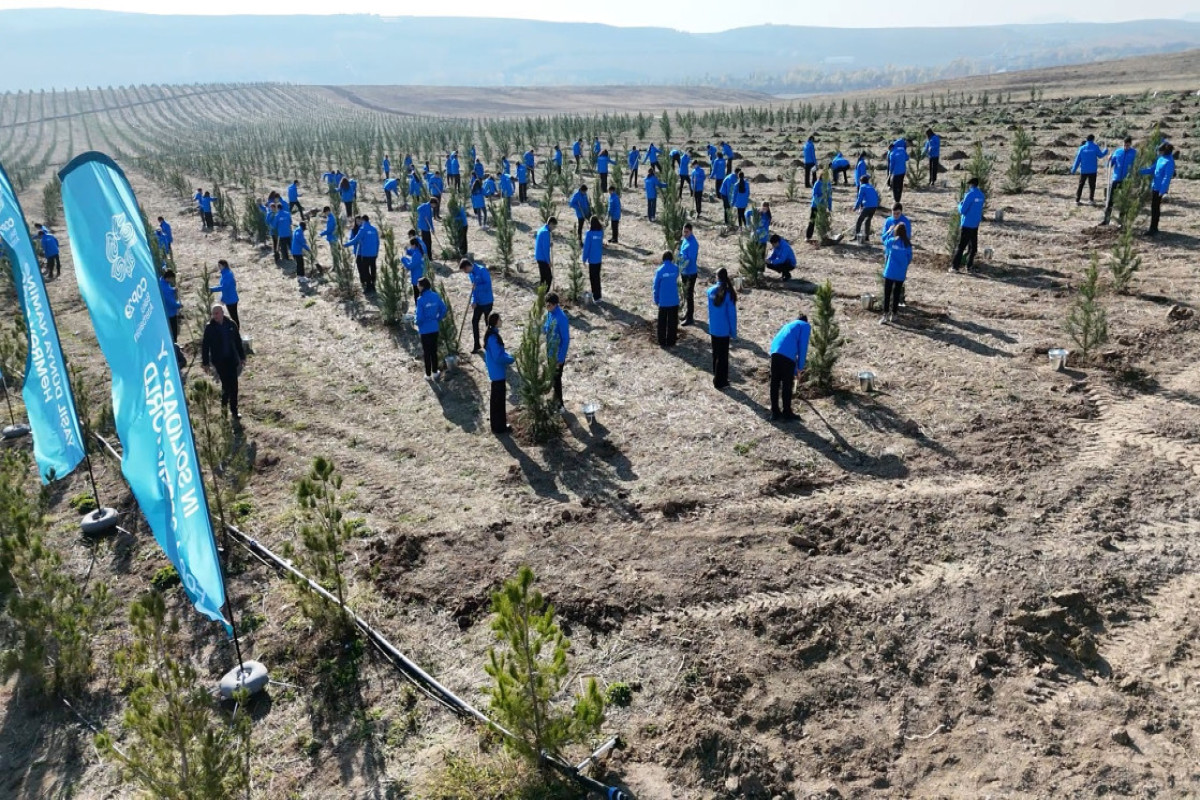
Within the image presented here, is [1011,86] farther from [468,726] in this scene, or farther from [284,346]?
[468,726]

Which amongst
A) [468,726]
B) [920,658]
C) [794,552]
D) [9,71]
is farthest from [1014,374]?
[9,71]

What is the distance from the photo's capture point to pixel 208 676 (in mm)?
5898

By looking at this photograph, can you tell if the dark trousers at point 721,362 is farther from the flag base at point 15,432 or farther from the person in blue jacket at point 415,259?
the flag base at point 15,432

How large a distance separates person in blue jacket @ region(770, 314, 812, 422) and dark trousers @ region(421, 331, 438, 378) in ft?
14.5

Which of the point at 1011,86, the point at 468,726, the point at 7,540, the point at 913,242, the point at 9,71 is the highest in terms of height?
the point at 9,71

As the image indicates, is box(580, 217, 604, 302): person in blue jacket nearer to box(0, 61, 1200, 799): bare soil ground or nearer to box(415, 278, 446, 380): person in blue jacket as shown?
box(0, 61, 1200, 799): bare soil ground

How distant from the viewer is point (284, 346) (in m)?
12.9

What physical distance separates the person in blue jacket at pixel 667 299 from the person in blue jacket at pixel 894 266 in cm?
280

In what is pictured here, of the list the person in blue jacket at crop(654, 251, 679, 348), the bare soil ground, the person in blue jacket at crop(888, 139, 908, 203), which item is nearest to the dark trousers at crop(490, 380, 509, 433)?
the bare soil ground

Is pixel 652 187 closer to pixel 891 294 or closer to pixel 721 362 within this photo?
pixel 891 294

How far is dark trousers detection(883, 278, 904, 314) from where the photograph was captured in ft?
36.7

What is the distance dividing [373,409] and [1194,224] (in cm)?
1383

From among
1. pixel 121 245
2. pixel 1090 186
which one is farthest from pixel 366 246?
pixel 1090 186

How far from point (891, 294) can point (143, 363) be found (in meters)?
9.37
